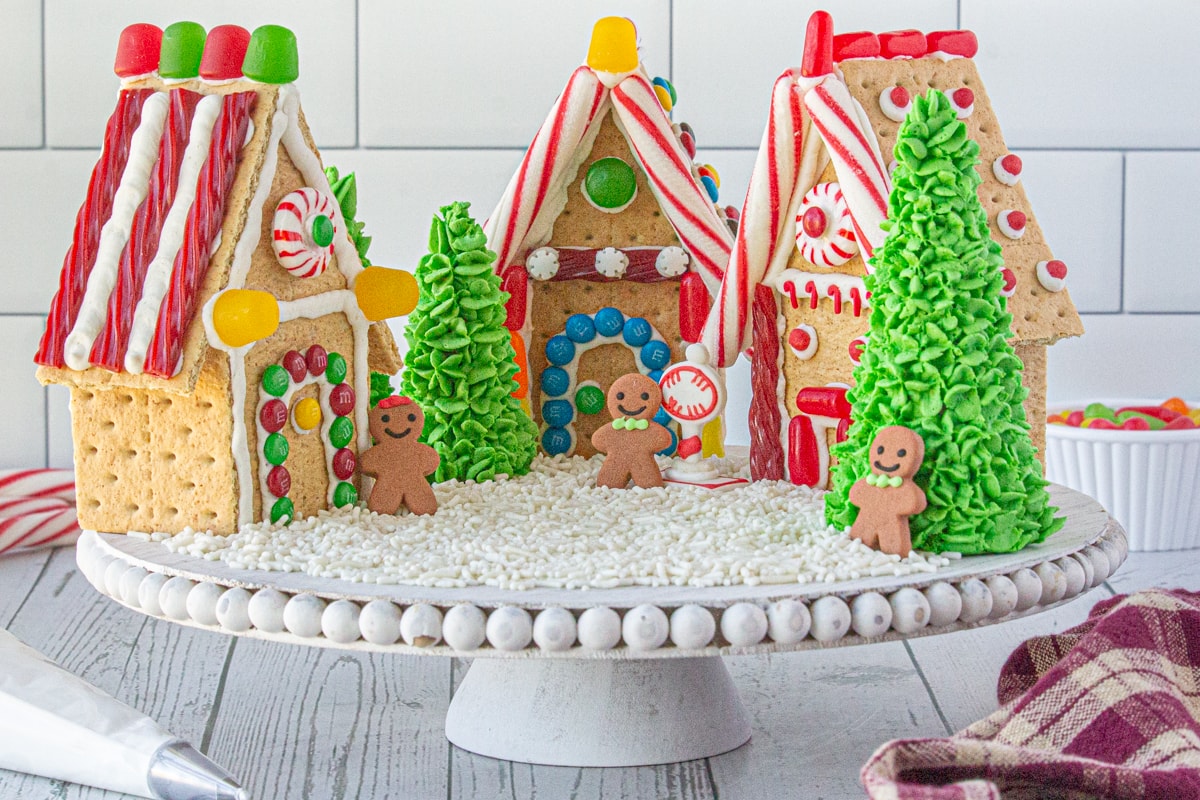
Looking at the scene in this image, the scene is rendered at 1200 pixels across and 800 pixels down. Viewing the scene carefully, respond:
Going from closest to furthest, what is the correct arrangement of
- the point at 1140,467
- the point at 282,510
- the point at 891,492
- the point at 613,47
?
the point at 891,492, the point at 282,510, the point at 613,47, the point at 1140,467

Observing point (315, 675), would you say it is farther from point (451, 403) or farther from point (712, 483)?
point (712, 483)

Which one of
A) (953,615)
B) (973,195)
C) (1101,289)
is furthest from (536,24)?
(953,615)

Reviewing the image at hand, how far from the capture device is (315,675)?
1.31 m

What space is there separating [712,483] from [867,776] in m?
0.51

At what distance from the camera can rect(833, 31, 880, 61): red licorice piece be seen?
50.8 inches

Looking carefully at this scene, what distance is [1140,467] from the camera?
1.78 meters

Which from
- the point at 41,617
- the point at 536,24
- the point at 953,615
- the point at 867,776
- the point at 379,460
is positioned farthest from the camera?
the point at 536,24

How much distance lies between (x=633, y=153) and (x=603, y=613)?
1.99 feet

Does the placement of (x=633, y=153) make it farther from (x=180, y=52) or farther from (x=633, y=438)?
(x=180, y=52)

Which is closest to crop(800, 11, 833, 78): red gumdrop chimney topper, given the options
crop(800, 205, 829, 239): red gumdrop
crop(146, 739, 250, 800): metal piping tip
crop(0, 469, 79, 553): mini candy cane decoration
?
crop(800, 205, 829, 239): red gumdrop

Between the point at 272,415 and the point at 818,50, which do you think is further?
the point at 818,50

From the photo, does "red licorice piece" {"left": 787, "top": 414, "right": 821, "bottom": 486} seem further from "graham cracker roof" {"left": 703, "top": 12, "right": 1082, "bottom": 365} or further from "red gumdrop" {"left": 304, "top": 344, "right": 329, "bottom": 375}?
"red gumdrop" {"left": 304, "top": 344, "right": 329, "bottom": 375}

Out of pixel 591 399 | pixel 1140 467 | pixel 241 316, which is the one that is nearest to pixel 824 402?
pixel 591 399

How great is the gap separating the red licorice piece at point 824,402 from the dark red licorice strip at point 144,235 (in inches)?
21.4
